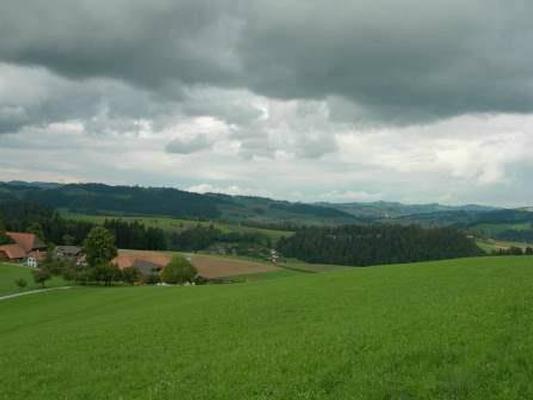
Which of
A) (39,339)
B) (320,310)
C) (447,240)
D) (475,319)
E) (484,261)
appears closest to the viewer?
(475,319)

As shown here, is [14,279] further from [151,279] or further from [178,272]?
[178,272]

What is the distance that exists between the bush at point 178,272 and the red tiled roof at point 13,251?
67890 mm

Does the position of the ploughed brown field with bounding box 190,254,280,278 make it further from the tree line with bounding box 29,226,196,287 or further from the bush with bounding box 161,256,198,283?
the tree line with bounding box 29,226,196,287

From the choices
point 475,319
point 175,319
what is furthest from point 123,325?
point 475,319

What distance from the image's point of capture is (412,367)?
1449cm

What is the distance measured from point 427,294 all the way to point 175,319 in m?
12.7

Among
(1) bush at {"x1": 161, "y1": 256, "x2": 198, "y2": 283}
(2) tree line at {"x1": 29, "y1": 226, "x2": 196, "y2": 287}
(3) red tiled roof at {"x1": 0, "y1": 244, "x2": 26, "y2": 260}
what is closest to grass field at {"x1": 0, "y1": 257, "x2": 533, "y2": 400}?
(2) tree line at {"x1": 29, "y1": 226, "x2": 196, "y2": 287}

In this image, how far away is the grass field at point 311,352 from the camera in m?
13.7

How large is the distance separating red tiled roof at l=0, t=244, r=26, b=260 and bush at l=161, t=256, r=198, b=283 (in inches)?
2673

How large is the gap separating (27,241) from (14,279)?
230 ft

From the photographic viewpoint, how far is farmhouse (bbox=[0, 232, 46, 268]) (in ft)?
543

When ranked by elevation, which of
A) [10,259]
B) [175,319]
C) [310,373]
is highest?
[310,373]

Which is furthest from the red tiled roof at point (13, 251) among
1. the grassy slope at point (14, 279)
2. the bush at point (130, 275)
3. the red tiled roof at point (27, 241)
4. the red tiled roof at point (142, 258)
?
the bush at point (130, 275)

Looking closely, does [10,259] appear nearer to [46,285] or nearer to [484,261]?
[46,285]
